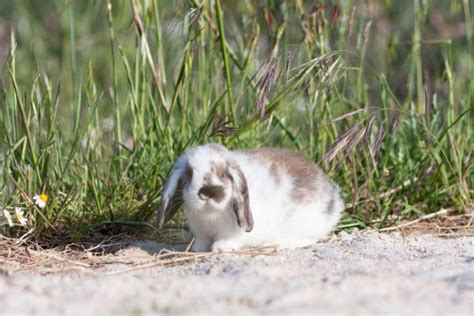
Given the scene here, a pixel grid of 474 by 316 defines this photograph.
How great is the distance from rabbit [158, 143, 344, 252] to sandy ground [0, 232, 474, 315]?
0.55 feet

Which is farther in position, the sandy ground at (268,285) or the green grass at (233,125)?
the green grass at (233,125)

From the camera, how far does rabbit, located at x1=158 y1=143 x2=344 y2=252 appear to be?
370 centimetres

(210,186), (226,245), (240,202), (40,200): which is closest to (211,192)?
(210,186)

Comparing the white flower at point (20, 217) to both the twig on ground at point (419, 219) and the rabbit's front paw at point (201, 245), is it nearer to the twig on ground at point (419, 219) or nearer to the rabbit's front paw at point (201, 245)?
the rabbit's front paw at point (201, 245)

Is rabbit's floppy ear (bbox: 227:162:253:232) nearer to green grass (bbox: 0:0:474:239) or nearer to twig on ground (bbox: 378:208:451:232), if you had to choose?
green grass (bbox: 0:0:474:239)

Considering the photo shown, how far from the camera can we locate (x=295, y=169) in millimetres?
4047

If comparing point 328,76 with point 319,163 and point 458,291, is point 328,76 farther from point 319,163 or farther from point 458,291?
point 458,291

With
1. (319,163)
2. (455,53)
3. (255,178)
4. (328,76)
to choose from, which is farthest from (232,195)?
(455,53)

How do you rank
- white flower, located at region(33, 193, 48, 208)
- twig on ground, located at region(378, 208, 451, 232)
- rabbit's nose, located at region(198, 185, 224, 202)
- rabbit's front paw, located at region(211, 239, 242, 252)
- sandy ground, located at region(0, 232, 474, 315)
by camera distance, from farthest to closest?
twig on ground, located at region(378, 208, 451, 232)
white flower, located at region(33, 193, 48, 208)
rabbit's front paw, located at region(211, 239, 242, 252)
rabbit's nose, located at region(198, 185, 224, 202)
sandy ground, located at region(0, 232, 474, 315)

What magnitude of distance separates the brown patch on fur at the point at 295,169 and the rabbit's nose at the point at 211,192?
1.17 ft

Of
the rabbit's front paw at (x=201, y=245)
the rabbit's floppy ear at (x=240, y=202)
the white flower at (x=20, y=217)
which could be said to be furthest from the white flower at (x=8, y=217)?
the rabbit's floppy ear at (x=240, y=202)

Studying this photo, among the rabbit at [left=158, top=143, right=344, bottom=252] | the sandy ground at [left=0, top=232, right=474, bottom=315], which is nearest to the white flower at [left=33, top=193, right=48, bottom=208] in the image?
the sandy ground at [left=0, top=232, right=474, bottom=315]

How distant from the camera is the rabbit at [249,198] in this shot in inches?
145

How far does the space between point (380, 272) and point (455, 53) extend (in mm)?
4603
